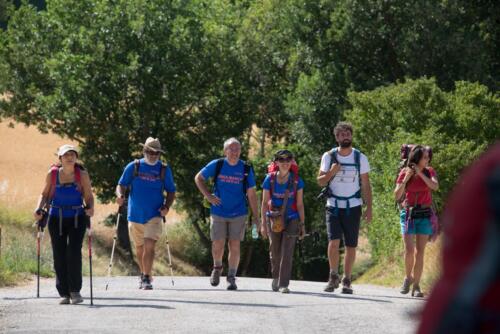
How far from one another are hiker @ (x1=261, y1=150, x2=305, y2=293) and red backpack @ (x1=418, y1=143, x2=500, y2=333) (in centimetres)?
1298

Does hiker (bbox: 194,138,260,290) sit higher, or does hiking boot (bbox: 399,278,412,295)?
hiker (bbox: 194,138,260,290)

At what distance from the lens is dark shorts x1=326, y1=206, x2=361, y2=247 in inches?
574

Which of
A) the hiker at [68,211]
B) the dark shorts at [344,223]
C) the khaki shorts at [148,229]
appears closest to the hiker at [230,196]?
the khaki shorts at [148,229]

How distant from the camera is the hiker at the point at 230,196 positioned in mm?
15000

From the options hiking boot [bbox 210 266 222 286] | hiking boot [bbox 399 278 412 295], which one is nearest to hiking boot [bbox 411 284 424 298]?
hiking boot [bbox 399 278 412 295]

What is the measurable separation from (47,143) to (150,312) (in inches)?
2386

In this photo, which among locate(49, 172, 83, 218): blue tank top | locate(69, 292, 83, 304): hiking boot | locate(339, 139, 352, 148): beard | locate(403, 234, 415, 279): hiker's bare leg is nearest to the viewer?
locate(49, 172, 83, 218): blue tank top

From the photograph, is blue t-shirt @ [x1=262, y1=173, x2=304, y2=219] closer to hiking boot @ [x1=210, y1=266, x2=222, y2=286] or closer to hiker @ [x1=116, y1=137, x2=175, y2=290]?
hiker @ [x1=116, y1=137, x2=175, y2=290]

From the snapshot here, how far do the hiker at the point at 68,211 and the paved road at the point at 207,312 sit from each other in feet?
1.33

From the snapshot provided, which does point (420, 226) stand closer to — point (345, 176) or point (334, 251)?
point (345, 176)

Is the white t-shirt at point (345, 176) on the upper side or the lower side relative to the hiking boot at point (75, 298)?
upper

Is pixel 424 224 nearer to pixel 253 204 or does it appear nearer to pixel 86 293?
pixel 253 204

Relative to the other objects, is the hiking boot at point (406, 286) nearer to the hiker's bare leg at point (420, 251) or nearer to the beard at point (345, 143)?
the hiker's bare leg at point (420, 251)

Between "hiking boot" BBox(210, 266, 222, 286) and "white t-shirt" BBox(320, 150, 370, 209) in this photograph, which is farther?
"hiking boot" BBox(210, 266, 222, 286)
